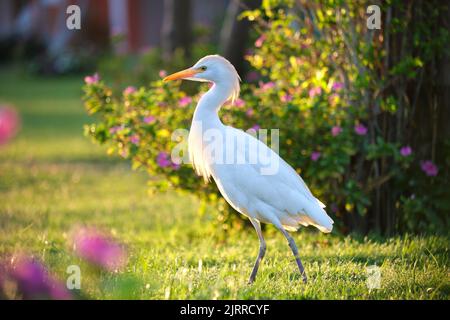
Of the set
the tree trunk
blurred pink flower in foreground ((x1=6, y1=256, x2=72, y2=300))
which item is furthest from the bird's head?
the tree trunk

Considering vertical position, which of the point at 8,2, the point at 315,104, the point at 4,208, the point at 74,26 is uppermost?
the point at 8,2

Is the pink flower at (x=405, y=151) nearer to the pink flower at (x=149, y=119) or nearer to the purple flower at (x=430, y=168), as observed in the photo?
the purple flower at (x=430, y=168)

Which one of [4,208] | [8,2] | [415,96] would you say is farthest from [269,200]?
[8,2]

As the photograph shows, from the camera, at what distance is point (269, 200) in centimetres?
512

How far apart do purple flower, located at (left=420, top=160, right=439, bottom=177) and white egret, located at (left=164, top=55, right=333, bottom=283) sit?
1.79 m

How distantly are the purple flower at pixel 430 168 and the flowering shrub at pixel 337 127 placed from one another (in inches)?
0.4

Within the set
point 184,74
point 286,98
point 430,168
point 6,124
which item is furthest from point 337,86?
point 6,124

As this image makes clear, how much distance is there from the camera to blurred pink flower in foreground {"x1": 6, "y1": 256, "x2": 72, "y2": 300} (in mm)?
4105

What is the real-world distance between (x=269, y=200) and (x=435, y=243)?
1.62 m

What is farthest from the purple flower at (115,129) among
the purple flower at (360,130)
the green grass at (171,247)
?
the purple flower at (360,130)

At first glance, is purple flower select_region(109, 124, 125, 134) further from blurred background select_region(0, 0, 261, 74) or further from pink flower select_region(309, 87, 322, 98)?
blurred background select_region(0, 0, 261, 74)

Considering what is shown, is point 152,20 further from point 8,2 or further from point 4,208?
point 4,208

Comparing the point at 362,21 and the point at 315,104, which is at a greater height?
the point at 362,21
